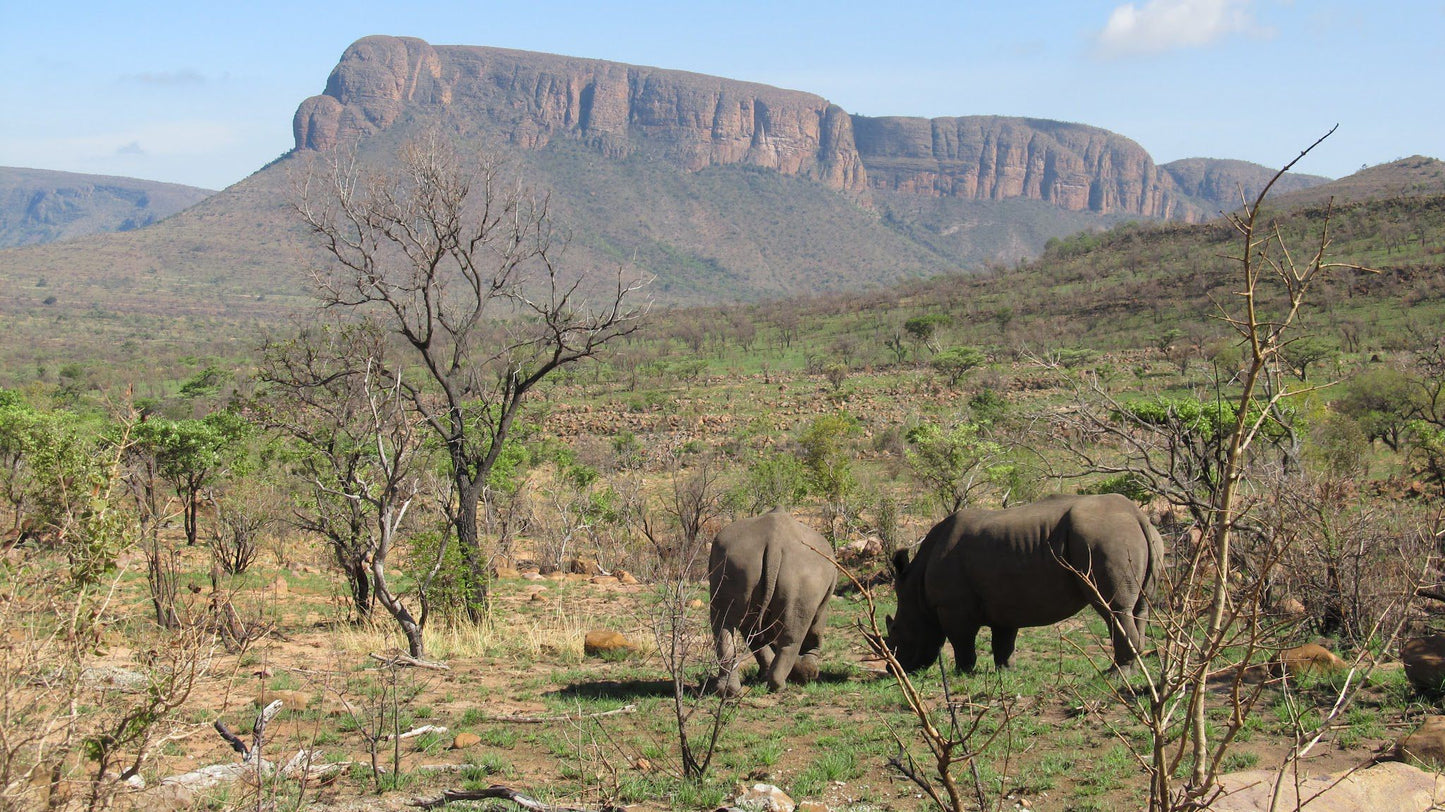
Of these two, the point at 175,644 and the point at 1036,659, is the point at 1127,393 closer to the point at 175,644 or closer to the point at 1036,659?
the point at 1036,659

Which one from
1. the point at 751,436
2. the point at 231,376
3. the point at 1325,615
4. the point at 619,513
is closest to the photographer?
the point at 1325,615

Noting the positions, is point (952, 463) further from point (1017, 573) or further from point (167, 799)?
point (167, 799)

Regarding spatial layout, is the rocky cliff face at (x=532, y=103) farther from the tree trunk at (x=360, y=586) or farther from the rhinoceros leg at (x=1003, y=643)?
the rhinoceros leg at (x=1003, y=643)

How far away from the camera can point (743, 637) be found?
32.0ft

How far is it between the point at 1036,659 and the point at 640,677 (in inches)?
170

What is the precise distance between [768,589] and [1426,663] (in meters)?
5.21

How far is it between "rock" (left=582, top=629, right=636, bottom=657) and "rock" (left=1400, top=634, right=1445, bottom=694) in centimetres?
786

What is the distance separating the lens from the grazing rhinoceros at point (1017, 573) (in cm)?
945

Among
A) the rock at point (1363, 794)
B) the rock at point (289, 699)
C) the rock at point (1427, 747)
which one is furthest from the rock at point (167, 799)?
the rock at point (1427, 747)

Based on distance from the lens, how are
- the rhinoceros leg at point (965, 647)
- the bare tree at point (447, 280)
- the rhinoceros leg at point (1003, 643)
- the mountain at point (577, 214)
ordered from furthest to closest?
the mountain at point (577, 214) → the bare tree at point (447, 280) → the rhinoceros leg at point (1003, 643) → the rhinoceros leg at point (965, 647)

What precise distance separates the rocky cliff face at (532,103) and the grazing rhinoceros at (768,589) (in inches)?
6221

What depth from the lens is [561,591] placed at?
572 inches

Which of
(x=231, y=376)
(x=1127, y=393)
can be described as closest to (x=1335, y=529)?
(x=1127, y=393)

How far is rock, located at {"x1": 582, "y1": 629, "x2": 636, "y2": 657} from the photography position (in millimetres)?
12344
